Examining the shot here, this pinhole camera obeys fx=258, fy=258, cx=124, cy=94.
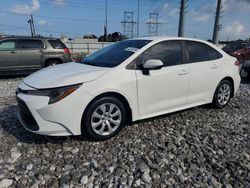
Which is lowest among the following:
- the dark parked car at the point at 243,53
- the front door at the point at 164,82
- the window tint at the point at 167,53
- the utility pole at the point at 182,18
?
the dark parked car at the point at 243,53

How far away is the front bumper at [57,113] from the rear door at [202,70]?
86.1 inches

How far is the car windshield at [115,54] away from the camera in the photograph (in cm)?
426

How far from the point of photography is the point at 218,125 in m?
4.76

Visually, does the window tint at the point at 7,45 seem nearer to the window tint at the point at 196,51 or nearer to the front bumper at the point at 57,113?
the front bumper at the point at 57,113

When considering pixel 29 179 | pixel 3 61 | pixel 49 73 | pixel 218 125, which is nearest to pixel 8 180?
pixel 29 179

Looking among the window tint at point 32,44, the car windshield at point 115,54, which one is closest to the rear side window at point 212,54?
the car windshield at point 115,54

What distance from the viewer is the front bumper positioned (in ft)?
11.5

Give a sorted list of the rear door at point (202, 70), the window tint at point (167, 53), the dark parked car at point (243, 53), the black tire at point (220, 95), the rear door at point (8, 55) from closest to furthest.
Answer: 1. the window tint at point (167, 53)
2. the rear door at point (202, 70)
3. the black tire at point (220, 95)
4. the rear door at point (8, 55)
5. the dark parked car at point (243, 53)

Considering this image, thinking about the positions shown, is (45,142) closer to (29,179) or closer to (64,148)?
(64,148)

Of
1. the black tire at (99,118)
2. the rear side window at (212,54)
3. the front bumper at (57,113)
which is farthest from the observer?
the rear side window at (212,54)

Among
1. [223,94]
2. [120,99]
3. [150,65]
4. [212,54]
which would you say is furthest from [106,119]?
[223,94]

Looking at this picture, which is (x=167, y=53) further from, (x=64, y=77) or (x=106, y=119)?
(x=64, y=77)

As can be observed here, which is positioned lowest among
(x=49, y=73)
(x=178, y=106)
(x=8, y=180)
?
(x=8, y=180)

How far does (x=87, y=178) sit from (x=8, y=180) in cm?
91
